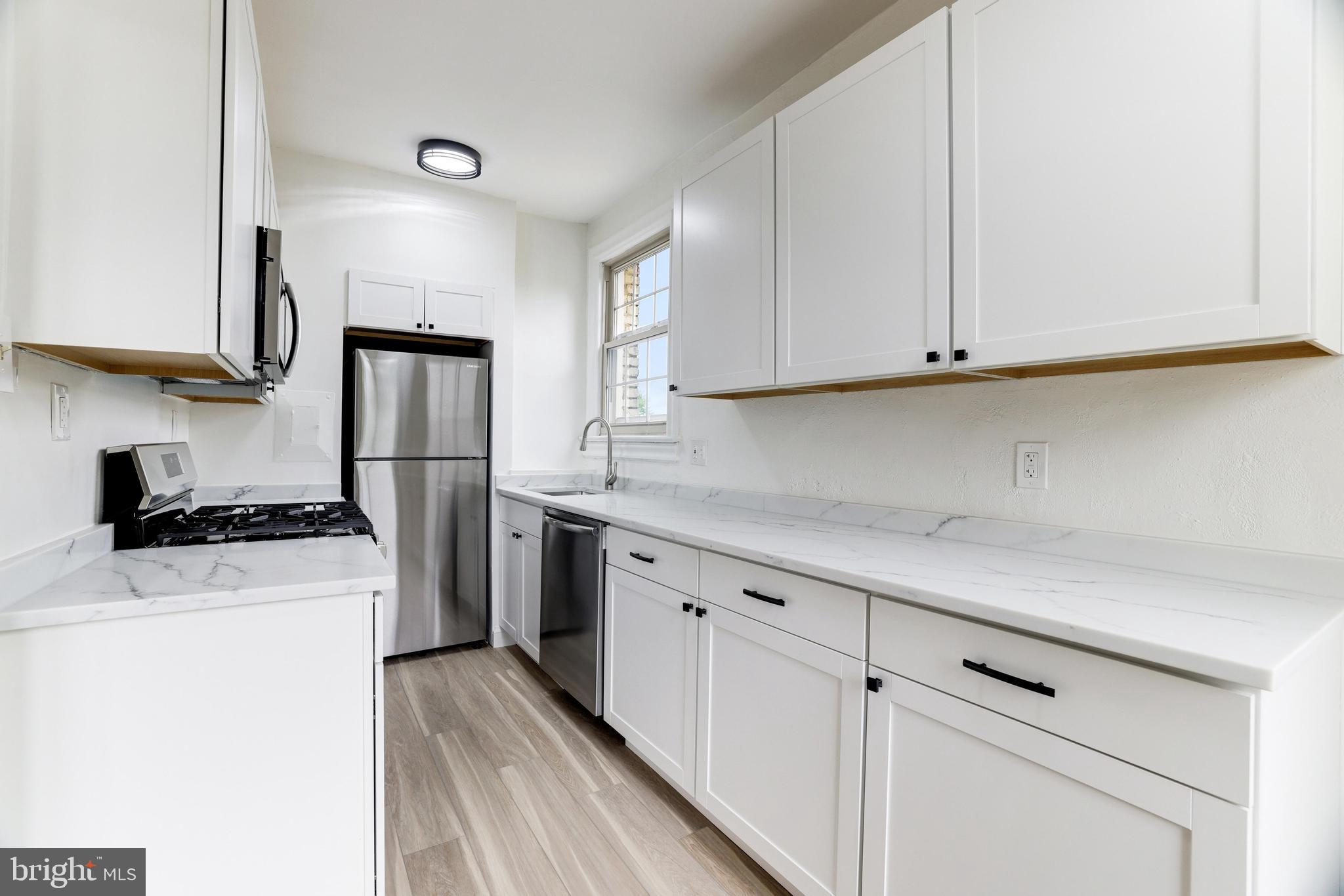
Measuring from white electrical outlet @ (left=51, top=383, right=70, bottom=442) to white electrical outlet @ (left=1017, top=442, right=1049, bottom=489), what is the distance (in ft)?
7.38

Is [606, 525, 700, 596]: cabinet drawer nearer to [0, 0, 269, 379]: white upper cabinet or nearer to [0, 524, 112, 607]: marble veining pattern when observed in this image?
[0, 0, 269, 379]: white upper cabinet

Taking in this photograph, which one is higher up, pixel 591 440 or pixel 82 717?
pixel 591 440

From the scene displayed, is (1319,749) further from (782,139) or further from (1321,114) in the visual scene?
(782,139)

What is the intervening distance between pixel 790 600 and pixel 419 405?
8.22 feet

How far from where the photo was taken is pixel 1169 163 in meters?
1.10

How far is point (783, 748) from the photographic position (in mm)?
1473

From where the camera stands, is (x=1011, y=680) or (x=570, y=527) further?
(x=570, y=527)

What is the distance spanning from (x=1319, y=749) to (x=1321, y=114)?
1.05 metres

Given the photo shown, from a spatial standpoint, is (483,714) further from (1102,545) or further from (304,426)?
(1102,545)

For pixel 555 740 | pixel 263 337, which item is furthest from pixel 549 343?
pixel 555 740

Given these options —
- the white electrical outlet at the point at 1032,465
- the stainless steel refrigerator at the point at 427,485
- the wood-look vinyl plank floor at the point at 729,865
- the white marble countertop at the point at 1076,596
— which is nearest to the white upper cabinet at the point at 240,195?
the white marble countertop at the point at 1076,596

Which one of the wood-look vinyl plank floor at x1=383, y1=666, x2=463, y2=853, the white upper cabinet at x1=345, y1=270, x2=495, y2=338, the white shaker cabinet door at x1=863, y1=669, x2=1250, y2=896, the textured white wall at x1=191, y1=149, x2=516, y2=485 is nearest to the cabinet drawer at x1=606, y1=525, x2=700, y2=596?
the white shaker cabinet door at x1=863, y1=669, x2=1250, y2=896

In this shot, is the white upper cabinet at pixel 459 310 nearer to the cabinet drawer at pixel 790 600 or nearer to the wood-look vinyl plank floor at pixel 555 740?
the wood-look vinyl plank floor at pixel 555 740

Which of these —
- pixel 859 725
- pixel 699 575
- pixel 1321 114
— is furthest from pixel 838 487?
pixel 1321 114
